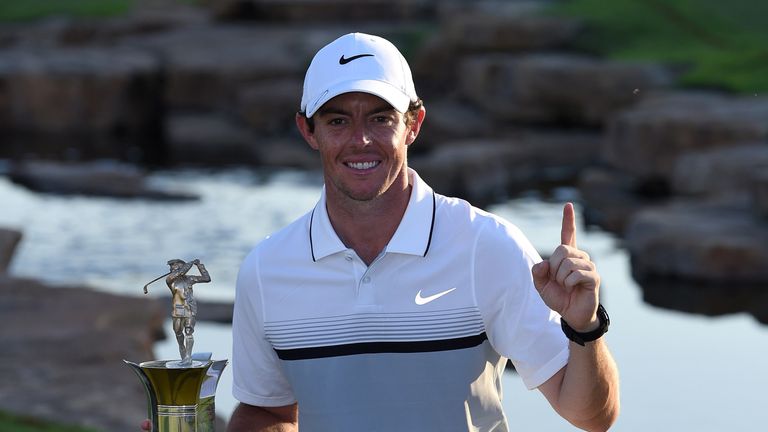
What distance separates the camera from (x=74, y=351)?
794cm

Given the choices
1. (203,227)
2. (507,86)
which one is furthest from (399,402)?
(507,86)

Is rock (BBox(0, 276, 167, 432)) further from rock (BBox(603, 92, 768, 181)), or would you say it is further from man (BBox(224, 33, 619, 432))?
rock (BBox(603, 92, 768, 181))

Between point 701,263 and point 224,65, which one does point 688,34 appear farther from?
point 701,263

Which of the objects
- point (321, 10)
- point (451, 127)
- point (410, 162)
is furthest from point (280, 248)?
point (321, 10)

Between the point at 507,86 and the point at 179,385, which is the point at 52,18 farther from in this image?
the point at 179,385

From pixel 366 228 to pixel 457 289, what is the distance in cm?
24

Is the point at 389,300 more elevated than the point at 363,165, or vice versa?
the point at 363,165

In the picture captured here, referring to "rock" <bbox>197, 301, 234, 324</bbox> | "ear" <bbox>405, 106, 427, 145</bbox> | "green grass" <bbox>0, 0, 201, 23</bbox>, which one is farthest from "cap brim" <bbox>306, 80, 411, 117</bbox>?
"green grass" <bbox>0, 0, 201, 23</bbox>

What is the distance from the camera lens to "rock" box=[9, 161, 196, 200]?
1583 centimetres

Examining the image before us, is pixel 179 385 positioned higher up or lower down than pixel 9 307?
lower down

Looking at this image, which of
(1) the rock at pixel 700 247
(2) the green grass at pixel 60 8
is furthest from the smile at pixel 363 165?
(2) the green grass at pixel 60 8

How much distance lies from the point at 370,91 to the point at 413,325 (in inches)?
17.7

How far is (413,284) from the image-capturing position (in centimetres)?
292

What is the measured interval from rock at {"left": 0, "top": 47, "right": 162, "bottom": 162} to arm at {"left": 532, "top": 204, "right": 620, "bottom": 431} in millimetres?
18906
